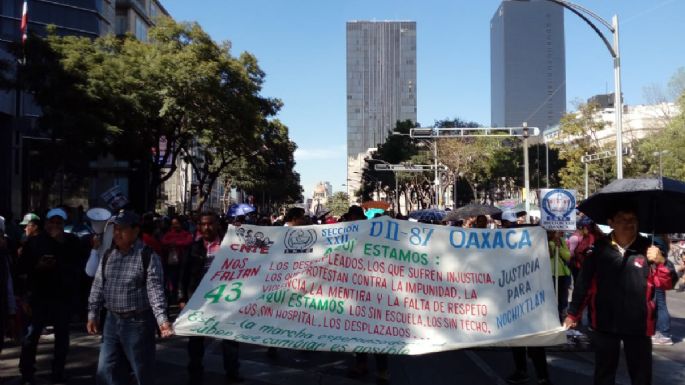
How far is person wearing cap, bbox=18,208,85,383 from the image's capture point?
6504 mm

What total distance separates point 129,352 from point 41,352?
4173 millimetres

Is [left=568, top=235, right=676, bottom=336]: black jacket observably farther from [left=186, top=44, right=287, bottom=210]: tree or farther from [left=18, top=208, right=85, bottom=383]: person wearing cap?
[left=186, top=44, right=287, bottom=210]: tree

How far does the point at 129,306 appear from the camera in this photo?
4.98 meters

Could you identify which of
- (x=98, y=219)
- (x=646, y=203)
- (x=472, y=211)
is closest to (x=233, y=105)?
(x=472, y=211)

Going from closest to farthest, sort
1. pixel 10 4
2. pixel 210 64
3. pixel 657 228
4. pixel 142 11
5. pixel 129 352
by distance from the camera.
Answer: pixel 129 352
pixel 657 228
pixel 210 64
pixel 10 4
pixel 142 11

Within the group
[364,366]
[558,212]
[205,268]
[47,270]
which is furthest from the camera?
[558,212]

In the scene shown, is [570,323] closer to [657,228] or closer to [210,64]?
[657,228]

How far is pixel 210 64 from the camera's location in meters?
23.3

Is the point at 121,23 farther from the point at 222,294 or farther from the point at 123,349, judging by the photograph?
the point at 123,349

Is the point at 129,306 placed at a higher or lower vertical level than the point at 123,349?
higher

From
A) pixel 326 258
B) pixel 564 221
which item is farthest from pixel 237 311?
pixel 564 221

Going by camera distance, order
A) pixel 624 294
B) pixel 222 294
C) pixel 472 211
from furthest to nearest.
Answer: pixel 472 211
pixel 222 294
pixel 624 294

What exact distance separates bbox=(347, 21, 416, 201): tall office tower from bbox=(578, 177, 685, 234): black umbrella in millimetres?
178835

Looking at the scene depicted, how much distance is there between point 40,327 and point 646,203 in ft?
18.9
